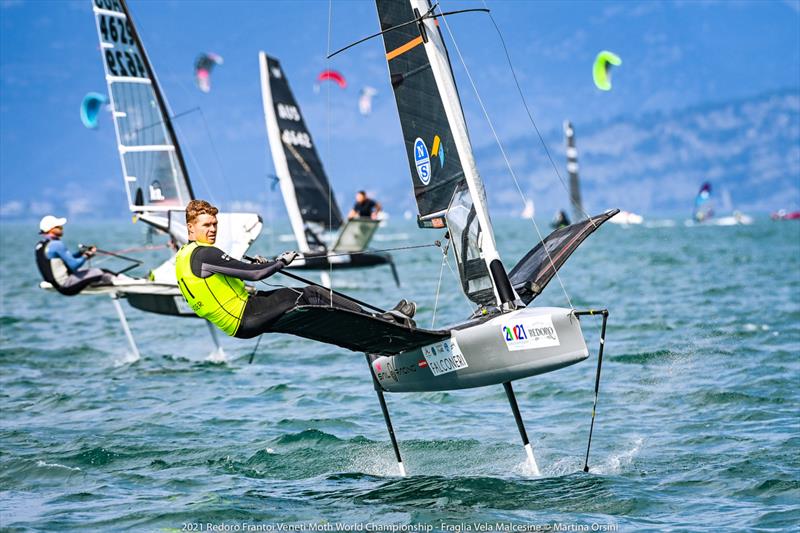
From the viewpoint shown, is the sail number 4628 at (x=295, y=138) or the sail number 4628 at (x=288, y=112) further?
the sail number 4628 at (x=288, y=112)

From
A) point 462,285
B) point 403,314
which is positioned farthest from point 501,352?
point 462,285

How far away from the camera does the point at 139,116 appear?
589 inches

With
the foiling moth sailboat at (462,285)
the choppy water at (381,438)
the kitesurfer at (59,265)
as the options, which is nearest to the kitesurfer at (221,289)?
the foiling moth sailboat at (462,285)

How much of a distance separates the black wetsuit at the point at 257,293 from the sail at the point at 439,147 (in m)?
1.15

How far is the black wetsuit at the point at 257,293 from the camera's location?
6.37m

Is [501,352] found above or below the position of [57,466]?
above

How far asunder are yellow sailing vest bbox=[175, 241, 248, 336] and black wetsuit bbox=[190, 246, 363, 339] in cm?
4

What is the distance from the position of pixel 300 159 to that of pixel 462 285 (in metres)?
12.8

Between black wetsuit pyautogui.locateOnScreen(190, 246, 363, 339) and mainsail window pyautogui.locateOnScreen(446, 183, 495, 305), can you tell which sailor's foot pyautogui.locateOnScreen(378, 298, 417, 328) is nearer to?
black wetsuit pyautogui.locateOnScreen(190, 246, 363, 339)

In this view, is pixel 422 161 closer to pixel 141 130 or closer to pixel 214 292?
pixel 214 292

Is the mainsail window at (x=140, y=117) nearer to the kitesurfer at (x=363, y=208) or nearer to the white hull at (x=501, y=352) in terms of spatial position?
the kitesurfer at (x=363, y=208)

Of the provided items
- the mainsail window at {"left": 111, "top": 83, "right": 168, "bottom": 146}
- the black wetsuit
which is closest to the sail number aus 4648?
the mainsail window at {"left": 111, "top": 83, "right": 168, "bottom": 146}

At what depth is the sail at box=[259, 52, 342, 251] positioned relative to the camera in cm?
1942

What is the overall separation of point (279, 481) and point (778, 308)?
34.8 feet
